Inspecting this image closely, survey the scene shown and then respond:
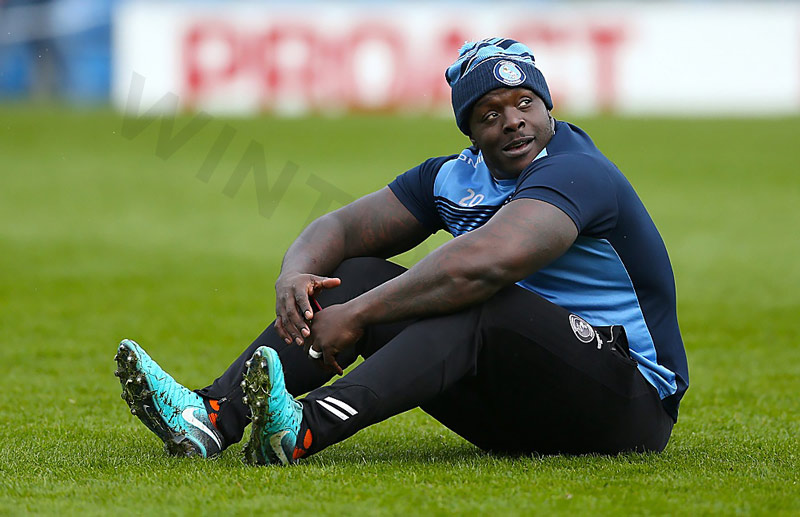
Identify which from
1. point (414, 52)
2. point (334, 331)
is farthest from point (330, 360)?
point (414, 52)

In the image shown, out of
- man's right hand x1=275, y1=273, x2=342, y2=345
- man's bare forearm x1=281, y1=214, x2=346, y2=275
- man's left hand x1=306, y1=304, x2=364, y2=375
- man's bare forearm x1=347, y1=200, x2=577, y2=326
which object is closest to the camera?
man's bare forearm x1=347, y1=200, x2=577, y2=326

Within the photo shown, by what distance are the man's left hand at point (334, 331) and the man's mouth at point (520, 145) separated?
68 cm


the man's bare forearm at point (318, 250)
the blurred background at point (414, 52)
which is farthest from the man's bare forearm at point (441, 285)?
the blurred background at point (414, 52)

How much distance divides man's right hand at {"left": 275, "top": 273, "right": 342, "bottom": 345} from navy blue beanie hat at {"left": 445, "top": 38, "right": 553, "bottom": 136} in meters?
0.66

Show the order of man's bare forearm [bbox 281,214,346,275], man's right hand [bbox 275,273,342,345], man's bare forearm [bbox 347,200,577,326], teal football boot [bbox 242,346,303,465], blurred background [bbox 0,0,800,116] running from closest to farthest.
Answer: teal football boot [bbox 242,346,303,465] < man's bare forearm [bbox 347,200,577,326] < man's right hand [bbox 275,273,342,345] < man's bare forearm [bbox 281,214,346,275] < blurred background [bbox 0,0,800,116]

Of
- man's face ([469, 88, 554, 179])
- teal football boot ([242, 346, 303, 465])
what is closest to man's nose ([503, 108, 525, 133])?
man's face ([469, 88, 554, 179])

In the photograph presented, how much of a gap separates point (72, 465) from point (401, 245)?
1.27 metres

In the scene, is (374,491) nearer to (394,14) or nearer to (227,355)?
(227,355)

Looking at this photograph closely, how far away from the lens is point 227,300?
7859mm

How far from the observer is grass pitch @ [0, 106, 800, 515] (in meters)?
3.00

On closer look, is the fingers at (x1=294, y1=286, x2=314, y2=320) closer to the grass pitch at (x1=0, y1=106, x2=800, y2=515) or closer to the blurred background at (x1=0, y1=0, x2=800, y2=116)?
the grass pitch at (x1=0, y1=106, x2=800, y2=515)

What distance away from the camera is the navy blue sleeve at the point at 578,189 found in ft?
10.4

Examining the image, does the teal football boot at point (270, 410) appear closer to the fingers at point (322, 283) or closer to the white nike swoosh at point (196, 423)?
the white nike swoosh at point (196, 423)

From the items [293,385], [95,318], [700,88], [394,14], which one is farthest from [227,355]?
[700,88]
